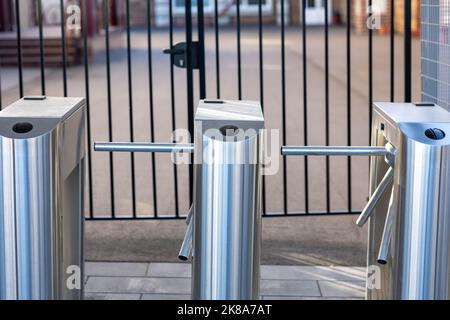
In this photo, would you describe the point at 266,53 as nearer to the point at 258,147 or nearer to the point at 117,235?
the point at 117,235

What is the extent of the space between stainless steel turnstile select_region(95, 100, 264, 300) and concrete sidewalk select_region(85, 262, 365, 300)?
61.8 inches

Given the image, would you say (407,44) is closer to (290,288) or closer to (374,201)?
(290,288)

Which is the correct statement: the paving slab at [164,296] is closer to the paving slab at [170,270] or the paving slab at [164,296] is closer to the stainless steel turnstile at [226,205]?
the paving slab at [170,270]

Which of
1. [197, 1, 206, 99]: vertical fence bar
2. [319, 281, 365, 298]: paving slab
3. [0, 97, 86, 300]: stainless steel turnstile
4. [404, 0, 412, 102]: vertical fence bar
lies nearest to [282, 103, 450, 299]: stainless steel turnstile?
[0, 97, 86, 300]: stainless steel turnstile

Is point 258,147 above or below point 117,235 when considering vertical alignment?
above

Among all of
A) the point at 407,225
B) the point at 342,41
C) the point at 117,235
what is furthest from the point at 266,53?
the point at 407,225

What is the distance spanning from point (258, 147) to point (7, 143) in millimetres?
659

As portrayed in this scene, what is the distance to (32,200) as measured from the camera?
2223 mm

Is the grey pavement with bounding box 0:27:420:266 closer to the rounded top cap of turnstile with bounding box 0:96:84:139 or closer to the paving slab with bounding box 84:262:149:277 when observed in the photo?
the paving slab with bounding box 84:262:149:277

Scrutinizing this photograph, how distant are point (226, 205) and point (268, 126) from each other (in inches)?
257

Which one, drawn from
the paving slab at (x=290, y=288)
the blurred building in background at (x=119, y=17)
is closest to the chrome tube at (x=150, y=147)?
the paving slab at (x=290, y=288)

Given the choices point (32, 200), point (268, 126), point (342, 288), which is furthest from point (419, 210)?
point (268, 126)

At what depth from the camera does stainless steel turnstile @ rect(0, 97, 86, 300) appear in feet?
7.24
